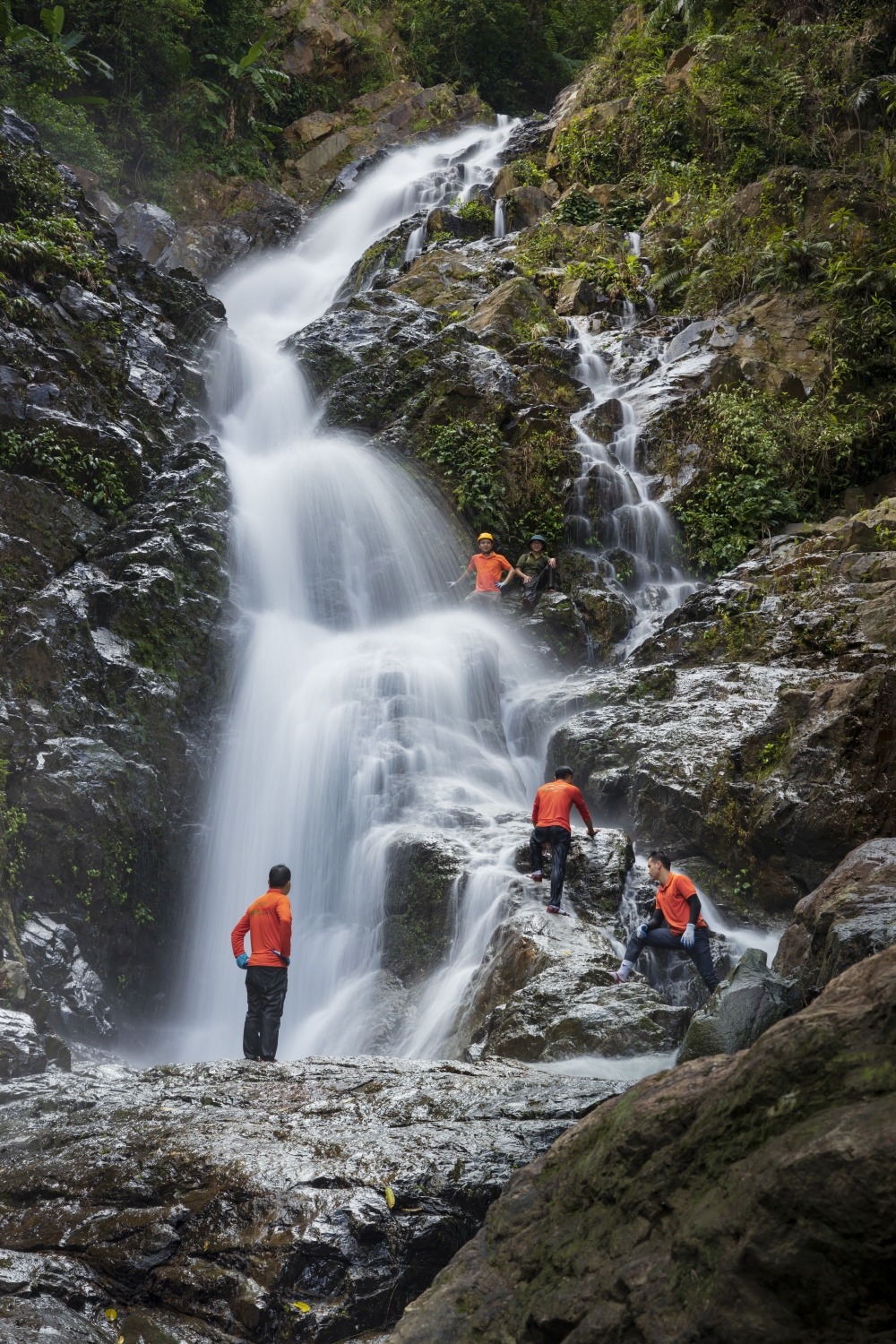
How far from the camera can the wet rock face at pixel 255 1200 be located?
315cm

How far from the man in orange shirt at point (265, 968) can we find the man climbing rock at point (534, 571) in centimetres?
795

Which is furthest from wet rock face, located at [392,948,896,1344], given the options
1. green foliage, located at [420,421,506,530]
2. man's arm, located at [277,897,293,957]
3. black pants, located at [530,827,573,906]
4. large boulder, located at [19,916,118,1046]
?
green foliage, located at [420,421,506,530]

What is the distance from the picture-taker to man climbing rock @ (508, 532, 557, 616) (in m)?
13.7

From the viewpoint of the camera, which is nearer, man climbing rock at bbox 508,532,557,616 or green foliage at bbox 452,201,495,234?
man climbing rock at bbox 508,532,557,616

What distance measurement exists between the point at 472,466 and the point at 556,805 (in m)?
8.92

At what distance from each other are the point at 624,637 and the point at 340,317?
10283 millimetres

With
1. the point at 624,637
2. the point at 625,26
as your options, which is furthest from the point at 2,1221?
the point at 625,26

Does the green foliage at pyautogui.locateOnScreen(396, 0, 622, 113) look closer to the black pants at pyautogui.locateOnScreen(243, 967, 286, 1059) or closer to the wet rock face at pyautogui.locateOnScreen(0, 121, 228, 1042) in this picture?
the wet rock face at pyautogui.locateOnScreen(0, 121, 228, 1042)

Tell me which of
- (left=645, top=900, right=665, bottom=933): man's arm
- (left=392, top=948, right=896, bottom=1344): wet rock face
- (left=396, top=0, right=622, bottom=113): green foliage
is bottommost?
(left=645, top=900, right=665, bottom=933): man's arm

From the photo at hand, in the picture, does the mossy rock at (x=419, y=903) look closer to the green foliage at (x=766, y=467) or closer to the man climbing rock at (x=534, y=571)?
the man climbing rock at (x=534, y=571)

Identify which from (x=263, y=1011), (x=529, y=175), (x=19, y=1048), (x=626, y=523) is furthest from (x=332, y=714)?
(x=529, y=175)

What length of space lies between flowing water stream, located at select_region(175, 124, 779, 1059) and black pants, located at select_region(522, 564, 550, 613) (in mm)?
775

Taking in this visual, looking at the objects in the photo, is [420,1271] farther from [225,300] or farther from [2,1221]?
[225,300]

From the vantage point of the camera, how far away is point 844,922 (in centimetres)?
468
